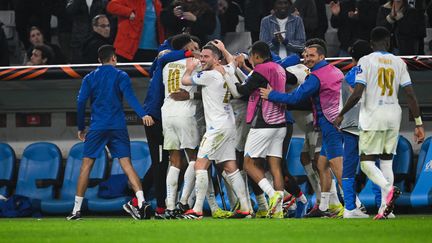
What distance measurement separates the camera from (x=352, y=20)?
63.7 ft

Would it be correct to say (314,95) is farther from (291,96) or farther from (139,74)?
(139,74)

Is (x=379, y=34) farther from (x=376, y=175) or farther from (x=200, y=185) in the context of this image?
(x=200, y=185)

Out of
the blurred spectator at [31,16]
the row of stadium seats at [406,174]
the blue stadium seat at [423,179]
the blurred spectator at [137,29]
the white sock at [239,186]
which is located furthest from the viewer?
the blurred spectator at [31,16]

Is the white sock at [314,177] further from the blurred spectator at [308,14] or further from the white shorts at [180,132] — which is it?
the blurred spectator at [308,14]

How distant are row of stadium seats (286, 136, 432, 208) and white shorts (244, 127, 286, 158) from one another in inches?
105

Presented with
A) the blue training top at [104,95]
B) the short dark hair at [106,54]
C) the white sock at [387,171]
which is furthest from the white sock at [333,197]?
the short dark hair at [106,54]

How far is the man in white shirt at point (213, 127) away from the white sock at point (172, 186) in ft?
1.21

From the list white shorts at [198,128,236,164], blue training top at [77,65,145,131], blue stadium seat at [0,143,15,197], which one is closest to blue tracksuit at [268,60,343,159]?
white shorts at [198,128,236,164]

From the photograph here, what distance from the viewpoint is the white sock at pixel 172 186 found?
52.2ft

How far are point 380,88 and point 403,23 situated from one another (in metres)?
4.52

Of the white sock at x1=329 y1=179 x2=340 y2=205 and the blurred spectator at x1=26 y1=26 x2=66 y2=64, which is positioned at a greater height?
the blurred spectator at x1=26 y1=26 x2=66 y2=64

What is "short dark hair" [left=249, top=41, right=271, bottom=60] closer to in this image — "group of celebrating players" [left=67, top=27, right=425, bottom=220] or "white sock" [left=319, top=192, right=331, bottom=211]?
"group of celebrating players" [left=67, top=27, right=425, bottom=220]

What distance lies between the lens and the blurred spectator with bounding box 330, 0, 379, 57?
63.3ft

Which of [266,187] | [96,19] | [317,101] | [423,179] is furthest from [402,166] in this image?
[96,19]
